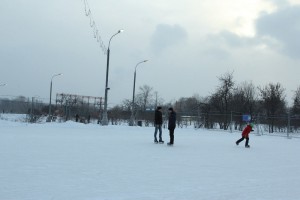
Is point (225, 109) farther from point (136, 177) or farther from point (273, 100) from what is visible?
point (136, 177)

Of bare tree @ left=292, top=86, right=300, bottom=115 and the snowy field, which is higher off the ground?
bare tree @ left=292, top=86, right=300, bottom=115

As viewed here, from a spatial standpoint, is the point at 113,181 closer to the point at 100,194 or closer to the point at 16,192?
the point at 100,194

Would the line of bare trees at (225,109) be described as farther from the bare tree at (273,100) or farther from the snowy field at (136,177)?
the snowy field at (136,177)

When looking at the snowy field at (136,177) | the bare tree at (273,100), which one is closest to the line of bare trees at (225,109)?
the bare tree at (273,100)

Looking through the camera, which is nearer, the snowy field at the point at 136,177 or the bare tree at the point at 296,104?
the snowy field at the point at 136,177

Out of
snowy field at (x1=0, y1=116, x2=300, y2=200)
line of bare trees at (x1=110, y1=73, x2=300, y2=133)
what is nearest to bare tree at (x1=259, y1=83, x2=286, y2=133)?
line of bare trees at (x1=110, y1=73, x2=300, y2=133)

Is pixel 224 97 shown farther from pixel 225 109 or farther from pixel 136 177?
pixel 136 177

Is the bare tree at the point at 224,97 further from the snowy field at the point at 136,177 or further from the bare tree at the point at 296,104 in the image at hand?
the snowy field at the point at 136,177

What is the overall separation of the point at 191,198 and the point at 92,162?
4613 millimetres

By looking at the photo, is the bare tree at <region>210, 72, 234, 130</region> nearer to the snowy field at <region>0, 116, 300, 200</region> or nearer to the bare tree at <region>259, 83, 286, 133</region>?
the bare tree at <region>259, 83, 286, 133</region>

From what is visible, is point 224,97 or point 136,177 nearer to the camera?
point 136,177

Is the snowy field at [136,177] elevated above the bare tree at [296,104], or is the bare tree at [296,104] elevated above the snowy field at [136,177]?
the bare tree at [296,104]

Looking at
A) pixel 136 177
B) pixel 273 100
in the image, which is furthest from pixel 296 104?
pixel 136 177

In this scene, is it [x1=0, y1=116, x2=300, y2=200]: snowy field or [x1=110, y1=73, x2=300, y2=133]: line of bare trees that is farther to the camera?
[x1=110, y1=73, x2=300, y2=133]: line of bare trees
